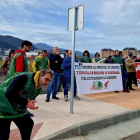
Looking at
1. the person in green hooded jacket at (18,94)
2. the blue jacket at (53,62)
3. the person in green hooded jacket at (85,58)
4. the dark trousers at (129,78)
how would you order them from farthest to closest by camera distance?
the dark trousers at (129,78) < the person in green hooded jacket at (85,58) < the blue jacket at (53,62) < the person in green hooded jacket at (18,94)

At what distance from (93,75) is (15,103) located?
5.13m

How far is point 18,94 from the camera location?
2.26 metres

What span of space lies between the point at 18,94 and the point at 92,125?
8.45 feet

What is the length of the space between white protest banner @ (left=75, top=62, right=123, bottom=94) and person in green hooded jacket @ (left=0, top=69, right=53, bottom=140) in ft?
13.6

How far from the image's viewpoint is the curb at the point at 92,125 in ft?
12.2

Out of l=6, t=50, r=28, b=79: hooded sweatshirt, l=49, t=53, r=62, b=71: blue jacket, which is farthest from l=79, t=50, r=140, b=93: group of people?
l=6, t=50, r=28, b=79: hooded sweatshirt

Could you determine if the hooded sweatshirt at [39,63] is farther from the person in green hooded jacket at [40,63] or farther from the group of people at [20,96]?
the group of people at [20,96]

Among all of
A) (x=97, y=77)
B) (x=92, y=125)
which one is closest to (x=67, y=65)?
(x=97, y=77)

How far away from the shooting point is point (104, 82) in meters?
7.68

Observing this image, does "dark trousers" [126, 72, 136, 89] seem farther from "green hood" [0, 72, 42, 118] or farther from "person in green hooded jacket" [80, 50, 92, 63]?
"green hood" [0, 72, 42, 118]

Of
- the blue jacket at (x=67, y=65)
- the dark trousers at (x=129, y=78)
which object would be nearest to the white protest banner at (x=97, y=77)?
the blue jacket at (x=67, y=65)

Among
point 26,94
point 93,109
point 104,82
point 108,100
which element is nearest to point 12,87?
point 26,94

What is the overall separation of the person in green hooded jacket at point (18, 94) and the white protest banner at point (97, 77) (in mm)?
4143

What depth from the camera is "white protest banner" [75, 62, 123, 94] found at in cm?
667
